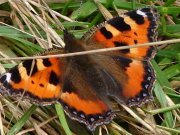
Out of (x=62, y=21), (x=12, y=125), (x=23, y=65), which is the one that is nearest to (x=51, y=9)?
(x=62, y=21)

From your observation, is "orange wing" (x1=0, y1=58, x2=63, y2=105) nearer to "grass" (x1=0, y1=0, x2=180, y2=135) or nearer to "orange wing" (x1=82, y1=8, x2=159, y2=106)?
"grass" (x1=0, y1=0, x2=180, y2=135)

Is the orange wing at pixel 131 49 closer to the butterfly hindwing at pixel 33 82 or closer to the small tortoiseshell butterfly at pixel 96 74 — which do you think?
the small tortoiseshell butterfly at pixel 96 74

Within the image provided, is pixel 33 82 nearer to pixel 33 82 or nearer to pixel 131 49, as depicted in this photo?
pixel 33 82

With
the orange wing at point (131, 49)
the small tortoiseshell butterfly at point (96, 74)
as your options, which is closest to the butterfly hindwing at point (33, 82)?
the small tortoiseshell butterfly at point (96, 74)

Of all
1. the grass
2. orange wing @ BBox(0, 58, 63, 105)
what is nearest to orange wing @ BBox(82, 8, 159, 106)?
the grass

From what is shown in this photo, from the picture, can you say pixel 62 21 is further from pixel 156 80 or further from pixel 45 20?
pixel 156 80
